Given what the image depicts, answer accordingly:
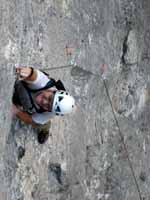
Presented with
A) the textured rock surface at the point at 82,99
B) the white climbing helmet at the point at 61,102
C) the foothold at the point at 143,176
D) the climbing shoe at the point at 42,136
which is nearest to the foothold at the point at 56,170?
the textured rock surface at the point at 82,99

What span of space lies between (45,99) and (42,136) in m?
0.96

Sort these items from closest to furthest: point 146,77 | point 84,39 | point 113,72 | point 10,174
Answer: point 10,174 → point 84,39 → point 113,72 → point 146,77

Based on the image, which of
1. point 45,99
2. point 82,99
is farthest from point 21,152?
point 82,99

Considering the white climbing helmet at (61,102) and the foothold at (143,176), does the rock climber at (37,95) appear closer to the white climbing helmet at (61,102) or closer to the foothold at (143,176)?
the white climbing helmet at (61,102)

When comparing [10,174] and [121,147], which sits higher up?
[10,174]

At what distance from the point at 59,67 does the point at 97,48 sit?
99cm

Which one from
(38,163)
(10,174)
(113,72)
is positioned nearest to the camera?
(10,174)

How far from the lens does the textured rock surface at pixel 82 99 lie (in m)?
4.80

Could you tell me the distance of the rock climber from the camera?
4.50 metres

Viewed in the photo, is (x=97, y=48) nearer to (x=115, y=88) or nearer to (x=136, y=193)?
(x=115, y=88)

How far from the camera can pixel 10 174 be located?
4.83 m

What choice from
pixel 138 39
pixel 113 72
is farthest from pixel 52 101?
pixel 138 39

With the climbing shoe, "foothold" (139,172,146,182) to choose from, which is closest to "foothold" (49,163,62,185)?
the climbing shoe

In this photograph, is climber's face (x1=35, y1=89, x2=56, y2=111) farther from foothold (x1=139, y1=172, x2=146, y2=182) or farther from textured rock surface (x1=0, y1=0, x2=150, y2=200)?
foothold (x1=139, y1=172, x2=146, y2=182)
